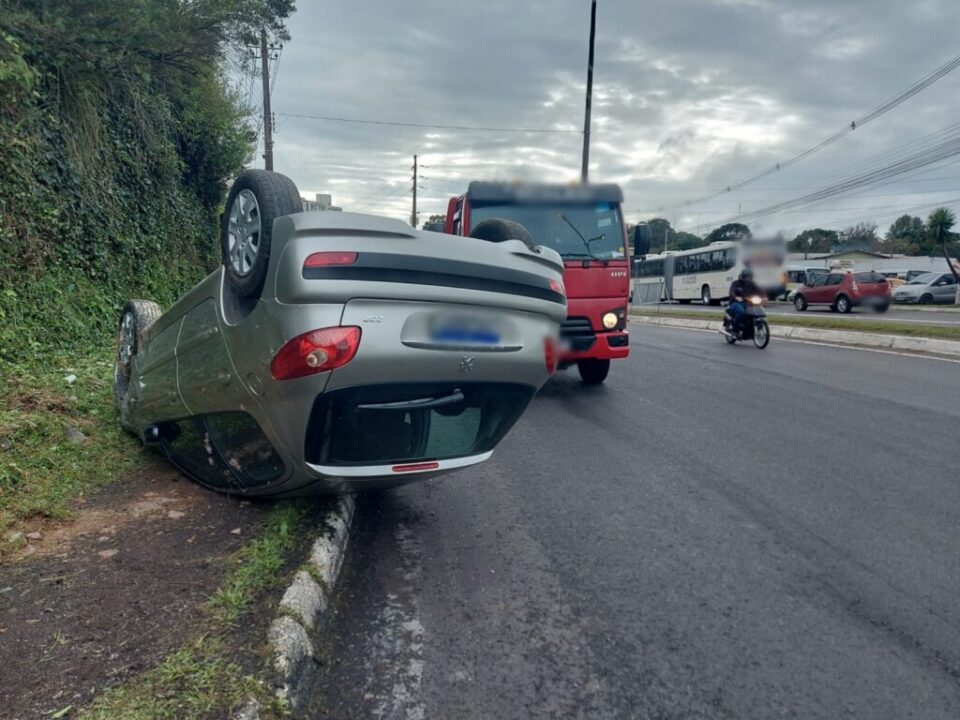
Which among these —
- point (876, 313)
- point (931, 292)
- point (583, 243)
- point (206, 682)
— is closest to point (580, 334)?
point (583, 243)

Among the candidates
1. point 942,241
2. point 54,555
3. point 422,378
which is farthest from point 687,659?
point 942,241

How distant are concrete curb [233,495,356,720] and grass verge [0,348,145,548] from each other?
155 centimetres

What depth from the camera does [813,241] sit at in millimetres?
7754

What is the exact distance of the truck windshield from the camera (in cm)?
827

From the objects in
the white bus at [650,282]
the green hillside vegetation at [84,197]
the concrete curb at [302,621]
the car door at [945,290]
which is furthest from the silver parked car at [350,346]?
the car door at [945,290]

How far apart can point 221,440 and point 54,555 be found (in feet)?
3.10

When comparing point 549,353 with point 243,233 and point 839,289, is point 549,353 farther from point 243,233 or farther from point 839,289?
point 839,289

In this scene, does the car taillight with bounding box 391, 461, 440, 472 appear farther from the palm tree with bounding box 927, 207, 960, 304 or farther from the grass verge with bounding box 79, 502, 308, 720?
the palm tree with bounding box 927, 207, 960, 304

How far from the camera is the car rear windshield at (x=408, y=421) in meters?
3.19

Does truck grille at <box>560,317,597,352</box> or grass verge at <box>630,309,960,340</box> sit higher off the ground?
truck grille at <box>560,317,597,352</box>

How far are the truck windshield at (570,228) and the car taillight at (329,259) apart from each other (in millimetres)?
5418

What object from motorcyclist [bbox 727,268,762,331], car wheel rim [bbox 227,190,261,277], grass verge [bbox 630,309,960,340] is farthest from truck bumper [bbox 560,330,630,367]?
grass verge [bbox 630,309,960,340]

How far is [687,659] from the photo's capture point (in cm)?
275

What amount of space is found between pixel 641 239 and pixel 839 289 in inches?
770
